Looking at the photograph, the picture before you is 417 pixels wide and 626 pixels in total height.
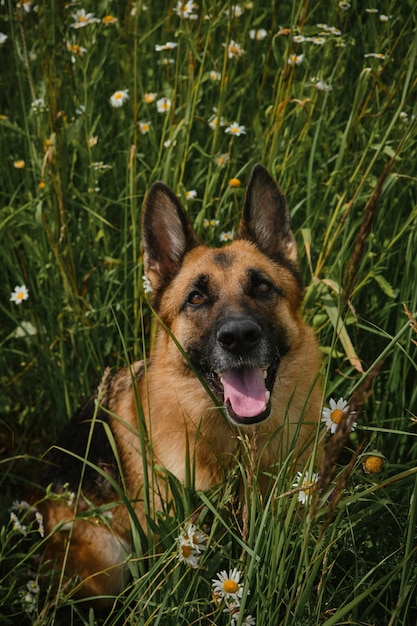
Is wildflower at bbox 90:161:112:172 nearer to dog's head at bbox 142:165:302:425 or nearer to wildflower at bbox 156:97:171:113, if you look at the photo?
wildflower at bbox 156:97:171:113

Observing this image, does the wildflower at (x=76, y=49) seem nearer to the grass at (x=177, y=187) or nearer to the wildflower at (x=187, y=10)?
the grass at (x=177, y=187)

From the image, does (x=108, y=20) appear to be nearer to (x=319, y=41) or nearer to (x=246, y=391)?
(x=319, y=41)

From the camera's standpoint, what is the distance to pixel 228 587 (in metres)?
2.06

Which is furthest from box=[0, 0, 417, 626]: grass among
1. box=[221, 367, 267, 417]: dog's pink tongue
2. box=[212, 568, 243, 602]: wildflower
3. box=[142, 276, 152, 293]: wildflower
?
box=[212, 568, 243, 602]: wildflower

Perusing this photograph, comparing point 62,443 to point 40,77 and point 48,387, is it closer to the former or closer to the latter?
point 48,387

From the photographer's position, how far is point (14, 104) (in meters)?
4.34

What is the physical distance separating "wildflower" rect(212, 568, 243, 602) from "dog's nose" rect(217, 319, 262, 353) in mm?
981

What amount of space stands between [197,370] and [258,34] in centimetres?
252

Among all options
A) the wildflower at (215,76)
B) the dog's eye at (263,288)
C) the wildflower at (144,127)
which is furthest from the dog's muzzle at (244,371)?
the wildflower at (215,76)

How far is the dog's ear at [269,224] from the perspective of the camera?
10.6 ft

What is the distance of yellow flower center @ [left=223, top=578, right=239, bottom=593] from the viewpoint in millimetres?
2057

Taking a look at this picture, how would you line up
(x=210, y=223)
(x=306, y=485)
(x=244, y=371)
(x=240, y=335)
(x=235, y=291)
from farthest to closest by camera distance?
(x=210, y=223) → (x=235, y=291) → (x=244, y=371) → (x=240, y=335) → (x=306, y=485)

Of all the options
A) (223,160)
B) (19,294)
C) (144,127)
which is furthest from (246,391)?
(144,127)

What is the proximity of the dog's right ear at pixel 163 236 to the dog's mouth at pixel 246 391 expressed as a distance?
2.15 ft
